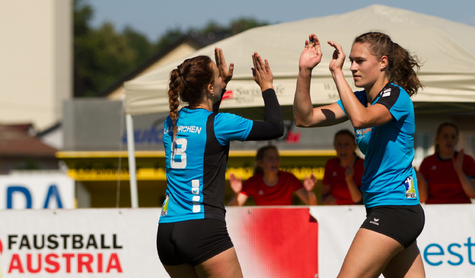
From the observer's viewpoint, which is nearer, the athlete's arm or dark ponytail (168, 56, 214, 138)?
dark ponytail (168, 56, 214, 138)

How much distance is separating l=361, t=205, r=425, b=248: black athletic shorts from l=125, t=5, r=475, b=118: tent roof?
2.59 meters

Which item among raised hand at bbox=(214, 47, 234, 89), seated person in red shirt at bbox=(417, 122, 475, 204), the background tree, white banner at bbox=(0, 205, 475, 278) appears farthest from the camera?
the background tree

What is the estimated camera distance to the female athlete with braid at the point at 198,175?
9.24ft

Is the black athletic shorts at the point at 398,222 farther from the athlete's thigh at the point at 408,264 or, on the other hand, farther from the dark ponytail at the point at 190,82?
the dark ponytail at the point at 190,82

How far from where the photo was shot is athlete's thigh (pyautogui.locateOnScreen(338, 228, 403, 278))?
284 cm

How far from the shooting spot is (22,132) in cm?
4603

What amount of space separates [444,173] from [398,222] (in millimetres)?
3282

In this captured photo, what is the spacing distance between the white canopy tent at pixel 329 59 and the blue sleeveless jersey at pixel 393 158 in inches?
94.2

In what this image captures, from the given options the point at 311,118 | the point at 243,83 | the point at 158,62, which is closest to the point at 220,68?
the point at 311,118

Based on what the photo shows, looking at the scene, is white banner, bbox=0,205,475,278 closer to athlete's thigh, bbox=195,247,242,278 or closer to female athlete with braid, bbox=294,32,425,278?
female athlete with braid, bbox=294,32,425,278

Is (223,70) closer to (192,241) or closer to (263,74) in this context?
(263,74)

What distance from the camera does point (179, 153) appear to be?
114 inches

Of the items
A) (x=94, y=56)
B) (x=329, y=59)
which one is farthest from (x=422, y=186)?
(x=94, y=56)

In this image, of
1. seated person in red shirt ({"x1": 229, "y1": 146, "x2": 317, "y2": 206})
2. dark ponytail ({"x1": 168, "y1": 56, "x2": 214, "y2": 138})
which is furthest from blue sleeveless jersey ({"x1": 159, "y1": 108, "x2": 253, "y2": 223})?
seated person in red shirt ({"x1": 229, "y1": 146, "x2": 317, "y2": 206})
